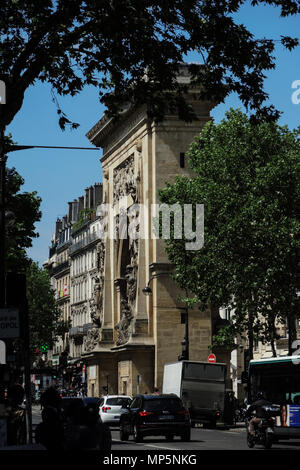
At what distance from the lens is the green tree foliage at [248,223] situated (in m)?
47.7

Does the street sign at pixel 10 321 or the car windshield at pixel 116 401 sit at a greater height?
the street sign at pixel 10 321

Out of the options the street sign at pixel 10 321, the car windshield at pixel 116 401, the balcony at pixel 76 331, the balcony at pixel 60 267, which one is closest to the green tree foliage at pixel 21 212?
the car windshield at pixel 116 401

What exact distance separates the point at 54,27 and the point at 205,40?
93.6 inches

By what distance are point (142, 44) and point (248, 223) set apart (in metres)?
31.5

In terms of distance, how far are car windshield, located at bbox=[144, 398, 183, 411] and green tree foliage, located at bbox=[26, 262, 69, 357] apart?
231 feet

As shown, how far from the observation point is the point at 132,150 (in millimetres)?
70500

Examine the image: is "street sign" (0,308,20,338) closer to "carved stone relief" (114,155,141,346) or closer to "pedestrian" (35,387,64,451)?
"pedestrian" (35,387,64,451)

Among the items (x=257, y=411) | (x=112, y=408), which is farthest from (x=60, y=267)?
(x=257, y=411)

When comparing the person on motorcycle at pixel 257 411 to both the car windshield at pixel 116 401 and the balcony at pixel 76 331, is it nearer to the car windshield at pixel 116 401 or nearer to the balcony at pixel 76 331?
the car windshield at pixel 116 401

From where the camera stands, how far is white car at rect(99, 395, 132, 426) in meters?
47.6

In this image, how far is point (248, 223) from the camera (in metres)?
47.9

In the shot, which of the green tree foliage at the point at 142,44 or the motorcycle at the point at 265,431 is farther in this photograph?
the motorcycle at the point at 265,431

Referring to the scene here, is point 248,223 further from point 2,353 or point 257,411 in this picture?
point 2,353
